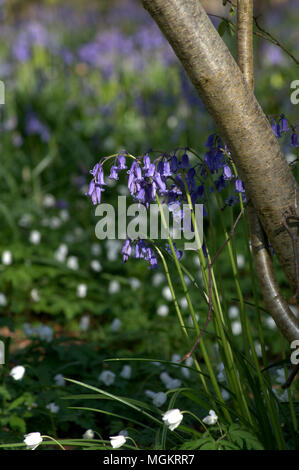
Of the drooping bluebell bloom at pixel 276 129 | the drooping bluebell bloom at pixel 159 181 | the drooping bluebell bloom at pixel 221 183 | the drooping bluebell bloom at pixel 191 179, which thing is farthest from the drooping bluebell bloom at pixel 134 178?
the drooping bluebell bloom at pixel 276 129

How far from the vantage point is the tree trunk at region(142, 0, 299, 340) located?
145cm

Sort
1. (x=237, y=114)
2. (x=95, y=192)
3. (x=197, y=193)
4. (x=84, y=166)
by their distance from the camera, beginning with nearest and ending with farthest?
(x=237, y=114), (x=95, y=192), (x=197, y=193), (x=84, y=166)

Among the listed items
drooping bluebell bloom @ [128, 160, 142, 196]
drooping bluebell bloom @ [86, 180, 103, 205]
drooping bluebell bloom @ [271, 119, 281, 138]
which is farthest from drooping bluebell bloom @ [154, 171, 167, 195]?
drooping bluebell bloom @ [271, 119, 281, 138]

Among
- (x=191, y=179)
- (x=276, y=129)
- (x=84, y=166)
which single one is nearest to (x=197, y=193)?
(x=191, y=179)

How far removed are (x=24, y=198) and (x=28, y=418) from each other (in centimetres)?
270

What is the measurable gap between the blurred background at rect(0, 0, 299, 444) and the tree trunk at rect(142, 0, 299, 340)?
277mm

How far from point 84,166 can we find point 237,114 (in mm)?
3555

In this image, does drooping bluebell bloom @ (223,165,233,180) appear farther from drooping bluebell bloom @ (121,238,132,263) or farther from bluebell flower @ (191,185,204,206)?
drooping bluebell bloom @ (121,238,132,263)

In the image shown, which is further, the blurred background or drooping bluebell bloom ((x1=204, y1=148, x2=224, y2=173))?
the blurred background

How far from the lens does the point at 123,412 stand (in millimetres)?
2166

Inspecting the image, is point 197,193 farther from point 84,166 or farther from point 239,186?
point 84,166

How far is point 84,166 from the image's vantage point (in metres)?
4.96

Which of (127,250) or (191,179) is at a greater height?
(191,179)

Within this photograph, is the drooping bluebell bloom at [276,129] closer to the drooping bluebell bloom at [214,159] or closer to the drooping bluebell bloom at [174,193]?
the drooping bluebell bloom at [214,159]
